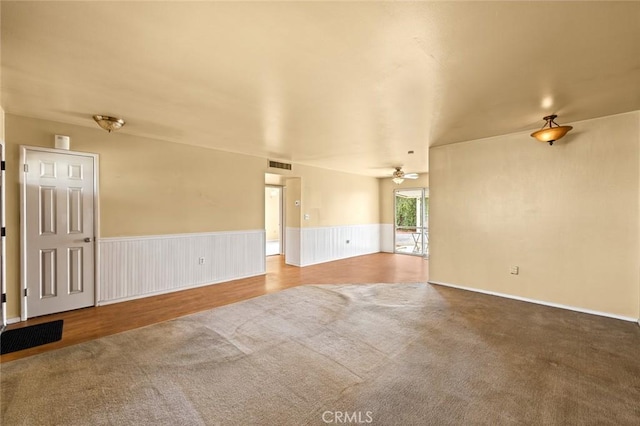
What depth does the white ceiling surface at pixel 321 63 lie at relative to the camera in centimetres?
169

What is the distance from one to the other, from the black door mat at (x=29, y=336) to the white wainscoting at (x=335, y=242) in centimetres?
449

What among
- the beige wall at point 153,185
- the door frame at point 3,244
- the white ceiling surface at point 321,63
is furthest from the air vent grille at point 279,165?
the door frame at point 3,244

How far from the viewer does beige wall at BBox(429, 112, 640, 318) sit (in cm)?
347

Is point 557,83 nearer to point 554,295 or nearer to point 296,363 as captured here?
point 554,295

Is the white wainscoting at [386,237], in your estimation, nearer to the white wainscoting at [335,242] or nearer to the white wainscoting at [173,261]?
the white wainscoting at [335,242]

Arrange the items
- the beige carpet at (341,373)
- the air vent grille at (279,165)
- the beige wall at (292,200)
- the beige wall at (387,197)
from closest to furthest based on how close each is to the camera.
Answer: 1. the beige carpet at (341,373)
2. the air vent grille at (279,165)
3. the beige wall at (292,200)
4. the beige wall at (387,197)

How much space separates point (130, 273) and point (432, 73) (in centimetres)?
481

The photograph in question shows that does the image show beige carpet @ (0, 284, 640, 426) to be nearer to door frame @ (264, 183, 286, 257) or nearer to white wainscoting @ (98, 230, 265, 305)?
white wainscoting @ (98, 230, 265, 305)

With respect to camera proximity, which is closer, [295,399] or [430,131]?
[295,399]

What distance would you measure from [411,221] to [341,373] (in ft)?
24.4

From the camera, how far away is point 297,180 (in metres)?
6.96

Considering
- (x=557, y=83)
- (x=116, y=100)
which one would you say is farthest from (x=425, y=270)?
(x=116, y=100)

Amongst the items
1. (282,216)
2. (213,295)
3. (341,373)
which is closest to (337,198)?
Answer: (282,216)

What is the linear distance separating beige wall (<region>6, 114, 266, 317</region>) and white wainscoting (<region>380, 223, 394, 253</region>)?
4.99 m
